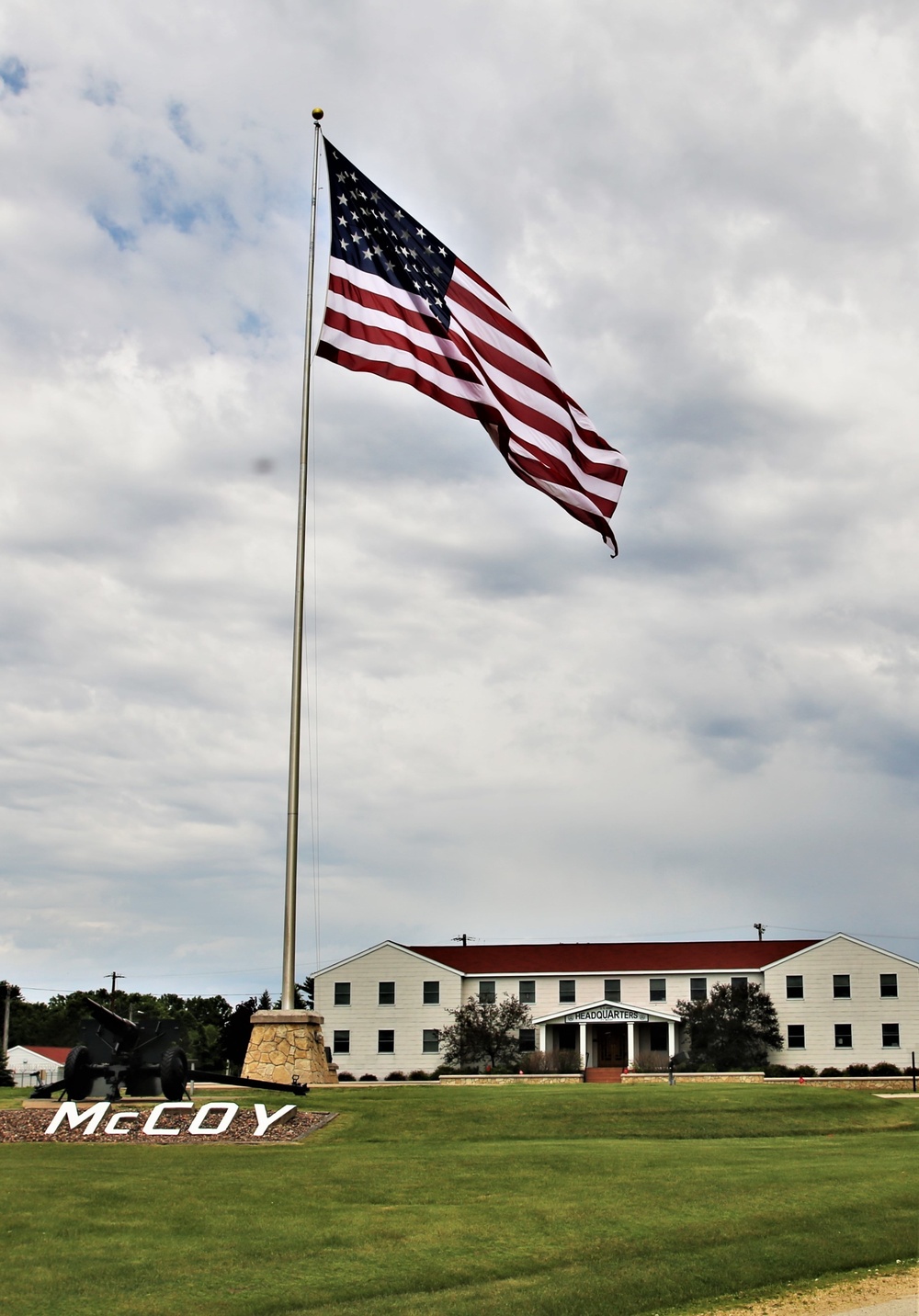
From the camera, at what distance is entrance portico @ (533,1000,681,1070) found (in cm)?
6150

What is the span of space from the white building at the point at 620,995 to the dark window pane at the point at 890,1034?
0.15ft

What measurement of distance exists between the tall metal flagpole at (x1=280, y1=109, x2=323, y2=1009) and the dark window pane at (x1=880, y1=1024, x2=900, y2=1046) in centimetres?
4640

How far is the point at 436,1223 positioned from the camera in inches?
490

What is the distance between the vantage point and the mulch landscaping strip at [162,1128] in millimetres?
18859

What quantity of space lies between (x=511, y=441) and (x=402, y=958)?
5014 centimetres

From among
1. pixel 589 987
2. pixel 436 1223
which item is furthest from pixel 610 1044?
pixel 436 1223

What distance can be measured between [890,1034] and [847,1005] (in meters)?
2.35

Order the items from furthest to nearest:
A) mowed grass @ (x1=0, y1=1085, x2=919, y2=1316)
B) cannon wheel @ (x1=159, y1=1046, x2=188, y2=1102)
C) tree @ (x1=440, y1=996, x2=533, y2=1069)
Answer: tree @ (x1=440, y1=996, x2=533, y2=1069) → cannon wheel @ (x1=159, y1=1046, x2=188, y2=1102) → mowed grass @ (x1=0, y1=1085, x2=919, y2=1316)

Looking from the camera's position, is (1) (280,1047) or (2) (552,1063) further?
(2) (552,1063)

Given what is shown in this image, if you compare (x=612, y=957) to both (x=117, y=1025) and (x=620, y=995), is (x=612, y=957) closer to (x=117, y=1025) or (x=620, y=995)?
(x=620, y=995)

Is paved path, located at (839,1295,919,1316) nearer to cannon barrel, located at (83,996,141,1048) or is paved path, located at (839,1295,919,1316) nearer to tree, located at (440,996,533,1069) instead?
cannon barrel, located at (83,996,141,1048)

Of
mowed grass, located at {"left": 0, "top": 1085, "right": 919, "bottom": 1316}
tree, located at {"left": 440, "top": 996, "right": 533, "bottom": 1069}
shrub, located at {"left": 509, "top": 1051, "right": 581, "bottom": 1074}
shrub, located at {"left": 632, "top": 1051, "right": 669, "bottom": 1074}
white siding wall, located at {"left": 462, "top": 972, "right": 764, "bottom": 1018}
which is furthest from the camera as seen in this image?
white siding wall, located at {"left": 462, "top": 972, "right": 764, "bottom": 1018}

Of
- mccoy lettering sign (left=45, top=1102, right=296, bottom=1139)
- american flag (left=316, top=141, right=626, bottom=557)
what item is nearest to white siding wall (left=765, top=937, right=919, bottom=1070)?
american flag (left=316, top=141, right=626, bottom=557)

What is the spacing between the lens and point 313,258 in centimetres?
2591
